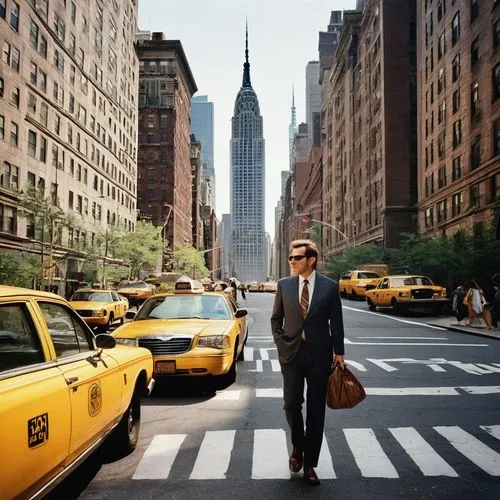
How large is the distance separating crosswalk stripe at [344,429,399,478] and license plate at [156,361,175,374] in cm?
280

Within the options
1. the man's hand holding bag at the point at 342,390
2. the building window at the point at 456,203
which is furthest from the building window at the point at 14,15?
the man's hand holding bag at the point at 342,390

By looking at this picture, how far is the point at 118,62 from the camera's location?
69062 millimetres

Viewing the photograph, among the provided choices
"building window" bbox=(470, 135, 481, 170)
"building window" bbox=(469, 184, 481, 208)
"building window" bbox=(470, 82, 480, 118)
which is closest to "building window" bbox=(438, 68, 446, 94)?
"building window" bbox=(470, 82, 480, 118)

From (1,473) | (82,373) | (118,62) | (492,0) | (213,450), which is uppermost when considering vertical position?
(118,62)

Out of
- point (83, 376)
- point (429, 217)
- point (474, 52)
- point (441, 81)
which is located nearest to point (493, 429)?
point (83, 376)

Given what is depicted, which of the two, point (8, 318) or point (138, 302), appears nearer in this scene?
point (8, 318)

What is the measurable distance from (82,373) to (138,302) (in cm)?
2969

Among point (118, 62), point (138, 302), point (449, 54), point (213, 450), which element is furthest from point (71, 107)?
point (213, 450)

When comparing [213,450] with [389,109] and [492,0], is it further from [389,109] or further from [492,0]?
[389,109]

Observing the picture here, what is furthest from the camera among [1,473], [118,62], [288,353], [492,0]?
[118,62]

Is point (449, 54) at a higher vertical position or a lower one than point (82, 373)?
higher

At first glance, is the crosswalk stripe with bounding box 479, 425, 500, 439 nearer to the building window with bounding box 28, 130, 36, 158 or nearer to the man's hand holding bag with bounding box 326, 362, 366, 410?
the man's hand holding bag with bounding box 326, 362, 366, 410

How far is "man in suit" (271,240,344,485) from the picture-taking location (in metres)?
4.71

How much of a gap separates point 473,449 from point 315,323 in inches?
94.4
